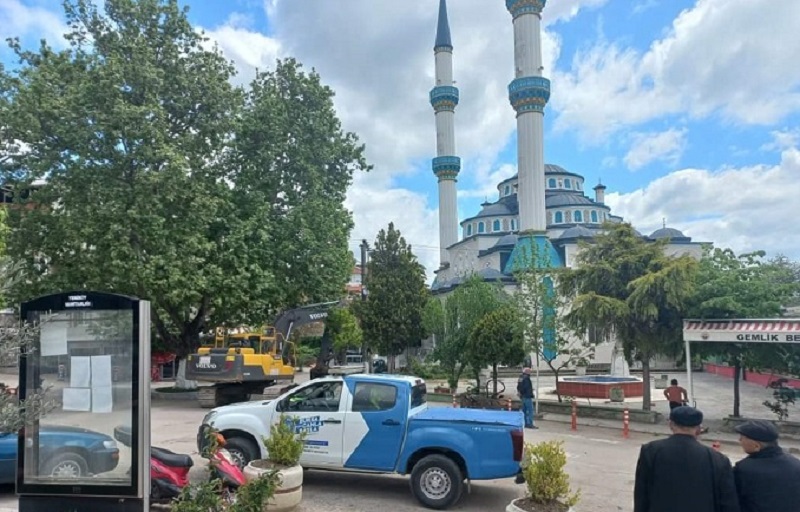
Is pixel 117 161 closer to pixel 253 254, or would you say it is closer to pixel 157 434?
pixel 253 254

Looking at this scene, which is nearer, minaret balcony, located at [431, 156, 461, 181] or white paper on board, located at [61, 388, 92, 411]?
white paper on board, located at [61, 388, 92, 411]

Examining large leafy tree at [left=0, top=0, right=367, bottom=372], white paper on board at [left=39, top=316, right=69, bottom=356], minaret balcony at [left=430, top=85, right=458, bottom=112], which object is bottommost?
white paper on board at [left=39, top=316, right=69, bottom=356]

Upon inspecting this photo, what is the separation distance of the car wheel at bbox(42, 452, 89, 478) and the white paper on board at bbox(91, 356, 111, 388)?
2.75 ft

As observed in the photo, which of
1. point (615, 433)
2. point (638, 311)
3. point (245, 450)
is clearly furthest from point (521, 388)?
point (245, 450)

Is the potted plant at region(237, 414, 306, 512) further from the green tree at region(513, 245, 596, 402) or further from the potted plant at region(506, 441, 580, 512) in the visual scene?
the green tree at region(513, 245, 596, 402)

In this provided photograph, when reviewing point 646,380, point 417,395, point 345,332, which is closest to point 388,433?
point 417,395

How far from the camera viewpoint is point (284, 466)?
816 cm

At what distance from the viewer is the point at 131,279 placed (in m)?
20.4

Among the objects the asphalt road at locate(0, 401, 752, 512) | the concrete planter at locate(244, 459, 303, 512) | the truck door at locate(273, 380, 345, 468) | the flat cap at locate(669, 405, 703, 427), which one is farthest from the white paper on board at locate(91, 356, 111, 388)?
the flat cap at locate(669, 405, 703, 427)

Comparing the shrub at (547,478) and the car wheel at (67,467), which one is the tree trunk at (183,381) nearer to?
the car wheel at (67,467)

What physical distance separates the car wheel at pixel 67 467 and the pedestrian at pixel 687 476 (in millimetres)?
5742

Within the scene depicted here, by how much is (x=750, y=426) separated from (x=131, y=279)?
19702 mm

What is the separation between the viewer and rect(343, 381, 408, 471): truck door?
879cm

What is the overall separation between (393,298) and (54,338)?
73.2 ft
